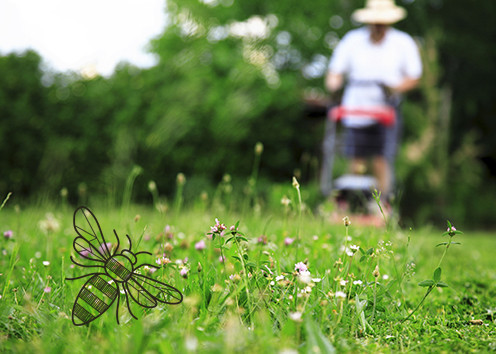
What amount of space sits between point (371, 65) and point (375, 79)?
0.16m

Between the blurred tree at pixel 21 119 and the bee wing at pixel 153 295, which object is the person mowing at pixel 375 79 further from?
the blurred tree at pixel 21 119

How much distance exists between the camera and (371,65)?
540 centimetres

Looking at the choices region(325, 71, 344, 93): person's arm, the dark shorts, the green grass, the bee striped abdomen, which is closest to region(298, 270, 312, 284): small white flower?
the green grass

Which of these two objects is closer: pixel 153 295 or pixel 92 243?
pixel 153 295

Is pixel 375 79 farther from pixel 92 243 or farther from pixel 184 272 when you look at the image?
pixel 184 272

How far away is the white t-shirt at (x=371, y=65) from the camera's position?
533 centimetres

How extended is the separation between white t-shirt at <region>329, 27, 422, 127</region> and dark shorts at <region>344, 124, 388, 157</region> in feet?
0.41

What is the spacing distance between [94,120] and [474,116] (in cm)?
1189

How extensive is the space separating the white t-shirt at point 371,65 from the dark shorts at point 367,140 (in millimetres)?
126

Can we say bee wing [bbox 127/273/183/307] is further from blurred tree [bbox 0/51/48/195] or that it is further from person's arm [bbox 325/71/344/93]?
blurred tree [bbox 0/51/48/195]

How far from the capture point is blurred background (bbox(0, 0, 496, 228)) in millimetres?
8031

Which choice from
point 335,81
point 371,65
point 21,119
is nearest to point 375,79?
point 371,65

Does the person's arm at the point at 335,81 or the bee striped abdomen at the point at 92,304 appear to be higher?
the person's arm at the point at 335,81

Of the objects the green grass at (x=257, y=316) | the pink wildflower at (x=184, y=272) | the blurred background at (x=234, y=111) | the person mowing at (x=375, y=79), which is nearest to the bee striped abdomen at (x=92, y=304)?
the green grass at (x=257, y=316)
